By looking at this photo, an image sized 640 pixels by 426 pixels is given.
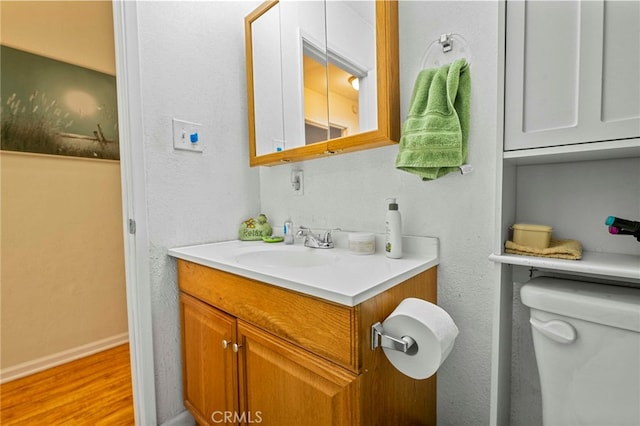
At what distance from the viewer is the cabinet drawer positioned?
63 centimetres

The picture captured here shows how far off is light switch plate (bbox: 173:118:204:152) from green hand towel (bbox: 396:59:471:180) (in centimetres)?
89

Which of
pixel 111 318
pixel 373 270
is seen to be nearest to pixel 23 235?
pixel 111 318

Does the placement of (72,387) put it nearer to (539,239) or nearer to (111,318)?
(111,318)

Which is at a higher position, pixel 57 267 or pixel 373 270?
pixel 373 270

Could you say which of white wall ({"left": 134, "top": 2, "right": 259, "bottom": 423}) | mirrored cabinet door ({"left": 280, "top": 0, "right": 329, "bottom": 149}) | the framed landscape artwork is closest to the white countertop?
white wall ({"left": 134, "top": 2, "right": 259, "bottom": 423})

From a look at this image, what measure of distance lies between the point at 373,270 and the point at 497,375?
0.40 metres

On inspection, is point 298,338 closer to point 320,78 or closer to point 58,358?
point 320,78

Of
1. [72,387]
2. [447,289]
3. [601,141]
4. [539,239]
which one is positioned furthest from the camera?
[72,387]

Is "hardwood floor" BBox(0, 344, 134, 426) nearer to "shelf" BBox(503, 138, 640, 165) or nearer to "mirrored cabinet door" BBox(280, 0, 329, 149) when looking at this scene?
"mirrored cabinet door" BBox(280, 0, 329, 149)

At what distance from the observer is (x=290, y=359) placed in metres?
0.75

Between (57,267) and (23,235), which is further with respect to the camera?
(57,267)

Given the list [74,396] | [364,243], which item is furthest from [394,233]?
[74,396]

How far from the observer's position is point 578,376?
0.62 meters

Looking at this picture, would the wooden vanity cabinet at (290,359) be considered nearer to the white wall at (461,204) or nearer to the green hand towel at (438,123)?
the white wall at (461,204)
